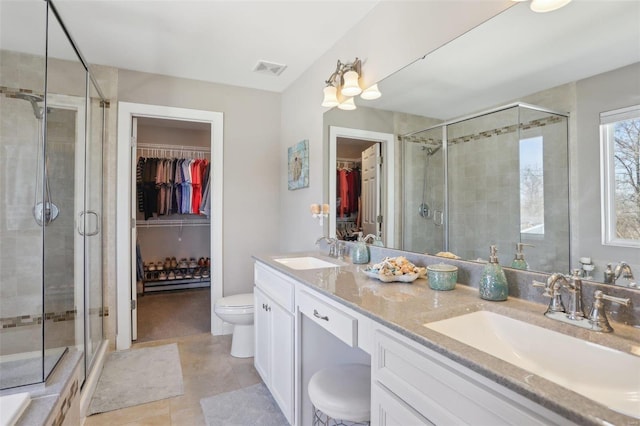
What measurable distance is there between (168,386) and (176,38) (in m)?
2.43

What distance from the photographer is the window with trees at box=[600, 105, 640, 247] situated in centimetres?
91

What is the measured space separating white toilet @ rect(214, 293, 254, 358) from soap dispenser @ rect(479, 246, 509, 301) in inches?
72.5

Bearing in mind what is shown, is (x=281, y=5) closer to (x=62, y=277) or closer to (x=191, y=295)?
(x=62, y=277)

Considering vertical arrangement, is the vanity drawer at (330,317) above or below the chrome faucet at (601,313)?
below

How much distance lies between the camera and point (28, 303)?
2.15m

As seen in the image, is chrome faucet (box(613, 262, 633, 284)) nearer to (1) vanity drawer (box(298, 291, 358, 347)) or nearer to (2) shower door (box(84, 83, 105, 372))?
(1) vanity drawer (box(298, 291, 358, 347))

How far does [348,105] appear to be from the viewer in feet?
7.43

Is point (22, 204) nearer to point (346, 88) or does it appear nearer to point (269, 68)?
point (269, 68)

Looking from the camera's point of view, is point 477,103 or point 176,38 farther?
point 176,38

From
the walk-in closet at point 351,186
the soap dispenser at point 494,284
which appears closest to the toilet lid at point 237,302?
the walk-in closet at point 351,186

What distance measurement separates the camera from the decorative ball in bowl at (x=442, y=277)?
1.37 metres

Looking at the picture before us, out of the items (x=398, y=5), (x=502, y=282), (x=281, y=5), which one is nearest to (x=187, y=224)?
(x=281, y=5)

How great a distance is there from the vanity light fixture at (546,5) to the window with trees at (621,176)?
0.41 m

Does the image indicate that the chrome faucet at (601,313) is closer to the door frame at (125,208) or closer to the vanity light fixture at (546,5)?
the vanity light fixture at (546,5)
